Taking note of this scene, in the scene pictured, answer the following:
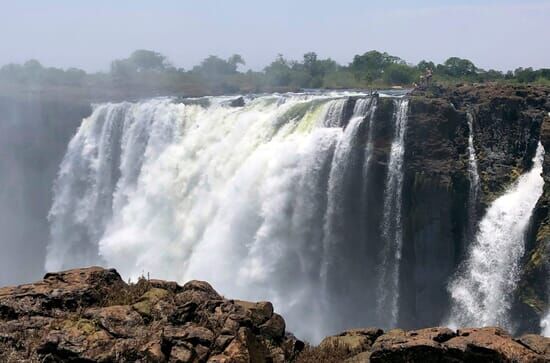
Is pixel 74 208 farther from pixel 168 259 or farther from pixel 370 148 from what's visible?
pixel 370 148

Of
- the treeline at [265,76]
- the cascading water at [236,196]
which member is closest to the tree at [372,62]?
the treeline at [265,76]

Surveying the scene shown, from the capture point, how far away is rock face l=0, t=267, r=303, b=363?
22.6 feet

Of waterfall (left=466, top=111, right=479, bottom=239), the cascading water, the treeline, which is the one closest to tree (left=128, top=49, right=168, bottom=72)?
the treeline

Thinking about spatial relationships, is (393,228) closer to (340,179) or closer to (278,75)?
(340,179)

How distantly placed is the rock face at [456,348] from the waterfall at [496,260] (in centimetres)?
980

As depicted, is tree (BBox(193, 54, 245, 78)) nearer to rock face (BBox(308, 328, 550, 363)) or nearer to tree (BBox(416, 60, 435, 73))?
tree (BBox(416, 60, 435, 73))

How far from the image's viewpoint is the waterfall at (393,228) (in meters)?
19.0

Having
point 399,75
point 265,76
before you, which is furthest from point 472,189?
point 265,76

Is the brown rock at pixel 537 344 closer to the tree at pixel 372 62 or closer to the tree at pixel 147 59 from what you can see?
the tree at pixel 372 62

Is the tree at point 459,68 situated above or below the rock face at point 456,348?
above

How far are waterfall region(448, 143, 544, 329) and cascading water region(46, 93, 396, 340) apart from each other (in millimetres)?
3482

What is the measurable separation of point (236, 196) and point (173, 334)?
47.5 ft

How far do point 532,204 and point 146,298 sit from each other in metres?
12.6

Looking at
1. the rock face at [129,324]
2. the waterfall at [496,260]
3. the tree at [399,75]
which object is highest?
the tree at [399,75]
